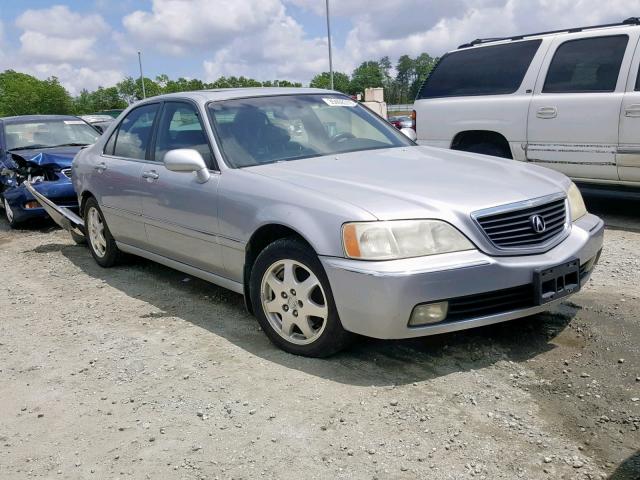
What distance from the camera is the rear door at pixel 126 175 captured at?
5164 mm

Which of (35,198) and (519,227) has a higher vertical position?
(519,227)

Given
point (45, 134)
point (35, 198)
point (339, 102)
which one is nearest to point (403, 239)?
point (339, 102)

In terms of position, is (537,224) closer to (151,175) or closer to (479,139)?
(151,175)

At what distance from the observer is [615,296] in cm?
444

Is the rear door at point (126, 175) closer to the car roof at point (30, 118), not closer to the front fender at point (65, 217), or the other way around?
the front fender at point (65, 217)

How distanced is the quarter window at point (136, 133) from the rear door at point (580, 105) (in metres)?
4.12

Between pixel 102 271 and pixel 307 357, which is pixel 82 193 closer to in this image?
pixel 102 271

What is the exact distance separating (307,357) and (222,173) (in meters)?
1.33

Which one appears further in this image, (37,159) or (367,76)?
(367,76)

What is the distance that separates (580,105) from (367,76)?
212 feet

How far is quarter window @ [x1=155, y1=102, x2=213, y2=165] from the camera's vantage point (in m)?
4.45

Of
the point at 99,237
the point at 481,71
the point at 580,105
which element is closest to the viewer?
the point at 99,237

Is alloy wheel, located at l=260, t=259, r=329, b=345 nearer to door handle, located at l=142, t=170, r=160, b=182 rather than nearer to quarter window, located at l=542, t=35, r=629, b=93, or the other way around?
door handle, located at l=142, t=170, r=160, b=182

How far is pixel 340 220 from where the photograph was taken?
130 inches
